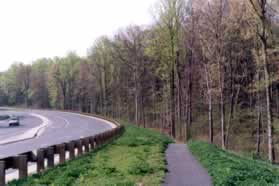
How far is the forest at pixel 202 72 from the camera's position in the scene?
24.2 metres

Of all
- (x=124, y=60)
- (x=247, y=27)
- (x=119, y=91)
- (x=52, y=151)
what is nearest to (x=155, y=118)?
(x=119, y=91)

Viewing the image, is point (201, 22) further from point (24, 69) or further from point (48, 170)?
point (24, 69)

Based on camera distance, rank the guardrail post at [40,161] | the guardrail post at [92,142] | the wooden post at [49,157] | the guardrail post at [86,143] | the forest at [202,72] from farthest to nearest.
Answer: the forest at [202,72] < the guardrail post at [92,142] < the guardrail post at [86,143] < the wooden post at [49,157] < the guardrail post at [40,161]

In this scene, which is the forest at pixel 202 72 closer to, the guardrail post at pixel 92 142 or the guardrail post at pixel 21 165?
the guardrail post at pixel 92 142

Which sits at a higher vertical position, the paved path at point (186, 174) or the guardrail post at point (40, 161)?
the guardrail post at point (40, 161)

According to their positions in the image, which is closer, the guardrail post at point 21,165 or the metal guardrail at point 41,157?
the metal guardrail at point 41,157

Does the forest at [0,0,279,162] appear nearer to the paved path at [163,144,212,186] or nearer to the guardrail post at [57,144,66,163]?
the paved path at [163,144,212,186]

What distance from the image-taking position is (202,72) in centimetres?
3294

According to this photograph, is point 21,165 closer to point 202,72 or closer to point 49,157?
point 49,157

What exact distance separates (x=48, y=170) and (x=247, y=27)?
1773cm

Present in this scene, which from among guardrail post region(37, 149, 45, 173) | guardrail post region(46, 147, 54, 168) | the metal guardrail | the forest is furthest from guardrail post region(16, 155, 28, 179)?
the forest

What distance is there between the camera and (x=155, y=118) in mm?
58562

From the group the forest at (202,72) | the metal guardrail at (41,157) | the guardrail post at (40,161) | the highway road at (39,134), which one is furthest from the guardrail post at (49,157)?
the forest at (202,72)

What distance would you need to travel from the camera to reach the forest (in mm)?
24156
